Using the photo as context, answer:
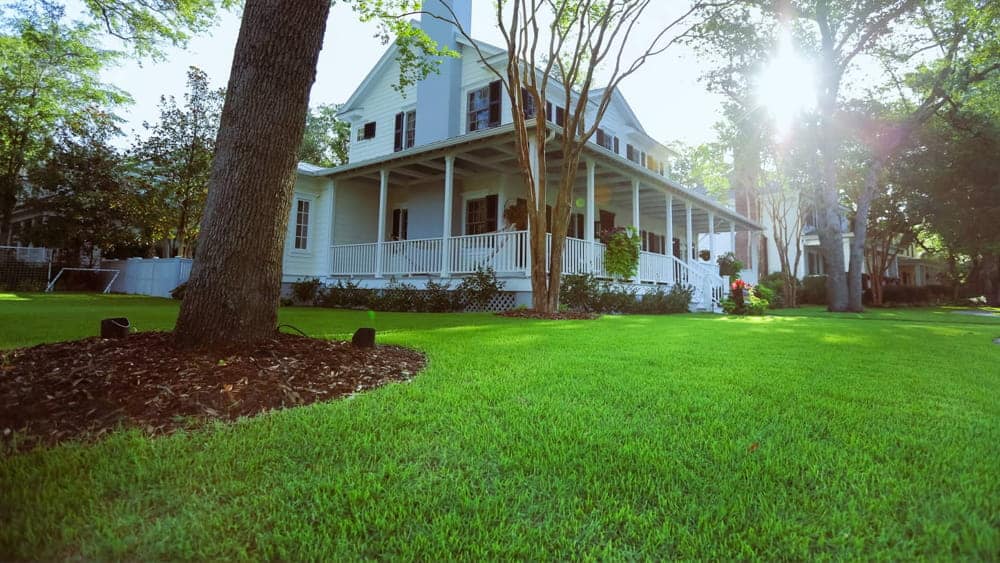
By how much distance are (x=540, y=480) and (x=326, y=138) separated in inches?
1179

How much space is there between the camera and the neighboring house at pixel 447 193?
1116cm

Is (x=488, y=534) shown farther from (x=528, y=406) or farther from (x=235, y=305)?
(x=235, y=305)

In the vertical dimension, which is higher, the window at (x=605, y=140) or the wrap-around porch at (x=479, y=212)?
the window at (x=605, y=140)

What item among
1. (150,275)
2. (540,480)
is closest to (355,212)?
(150,275)

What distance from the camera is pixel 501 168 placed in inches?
495

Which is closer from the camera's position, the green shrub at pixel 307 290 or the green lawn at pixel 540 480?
the green lawn at pixel 540 480

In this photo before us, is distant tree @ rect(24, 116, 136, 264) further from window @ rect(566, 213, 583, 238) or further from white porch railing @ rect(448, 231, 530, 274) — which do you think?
window @ rect(566, 213, 583, 238)

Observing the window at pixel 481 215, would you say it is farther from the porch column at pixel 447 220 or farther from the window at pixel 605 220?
the window at pixel 605 220

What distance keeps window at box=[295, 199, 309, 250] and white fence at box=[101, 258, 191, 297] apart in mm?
3834

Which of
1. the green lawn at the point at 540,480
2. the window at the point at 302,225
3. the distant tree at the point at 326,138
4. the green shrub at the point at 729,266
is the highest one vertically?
the distant tree at the point at 326,138

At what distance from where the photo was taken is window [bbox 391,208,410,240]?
14.7 meters

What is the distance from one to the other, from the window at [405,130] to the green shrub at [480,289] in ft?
21.5

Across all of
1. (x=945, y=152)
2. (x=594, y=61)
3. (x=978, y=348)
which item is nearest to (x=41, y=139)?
(x=594, y=61)

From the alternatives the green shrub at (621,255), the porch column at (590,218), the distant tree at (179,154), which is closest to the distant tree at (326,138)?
the distant tree at (179,154)
